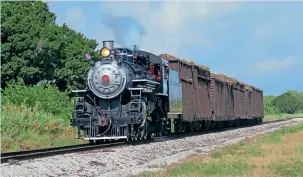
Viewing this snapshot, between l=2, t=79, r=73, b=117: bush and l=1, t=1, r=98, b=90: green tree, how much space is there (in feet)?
12.1

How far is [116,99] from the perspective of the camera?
2166 centimetres

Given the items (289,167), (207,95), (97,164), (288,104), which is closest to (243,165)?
(289,167)

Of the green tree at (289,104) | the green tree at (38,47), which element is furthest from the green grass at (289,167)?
Result: the green tree at (289,104)

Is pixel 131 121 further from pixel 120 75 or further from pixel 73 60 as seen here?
pixel 73 60

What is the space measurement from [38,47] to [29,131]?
20.2m

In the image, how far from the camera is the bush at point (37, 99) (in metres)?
30.8

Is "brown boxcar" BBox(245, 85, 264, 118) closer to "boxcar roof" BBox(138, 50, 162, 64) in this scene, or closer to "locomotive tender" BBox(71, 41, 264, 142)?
"locomotive tender" BBox(71, 41, 264, 142)

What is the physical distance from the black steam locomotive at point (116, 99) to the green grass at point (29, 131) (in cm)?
216

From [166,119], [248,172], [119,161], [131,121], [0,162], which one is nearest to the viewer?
[248,172]

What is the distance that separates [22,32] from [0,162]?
29.3 m

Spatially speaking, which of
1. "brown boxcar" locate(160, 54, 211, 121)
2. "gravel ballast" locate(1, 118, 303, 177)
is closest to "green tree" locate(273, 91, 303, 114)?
"brown boxcar" locate(160, 54, 211, 121)

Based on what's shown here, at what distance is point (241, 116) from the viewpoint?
4734cm

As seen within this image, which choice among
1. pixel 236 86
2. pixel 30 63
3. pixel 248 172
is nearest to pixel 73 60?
pixel 30 63

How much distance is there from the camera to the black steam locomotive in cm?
2091
